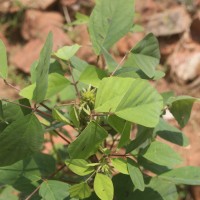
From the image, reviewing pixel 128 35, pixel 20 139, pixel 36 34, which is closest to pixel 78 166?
pixel 20 139

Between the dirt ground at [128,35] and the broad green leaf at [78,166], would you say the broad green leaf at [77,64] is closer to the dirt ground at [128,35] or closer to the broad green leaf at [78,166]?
the broad green leaf at [78,166]

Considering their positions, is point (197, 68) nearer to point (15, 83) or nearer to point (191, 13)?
point (191, 13)

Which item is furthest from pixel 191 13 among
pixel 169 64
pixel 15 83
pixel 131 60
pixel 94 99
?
pixel 94 99

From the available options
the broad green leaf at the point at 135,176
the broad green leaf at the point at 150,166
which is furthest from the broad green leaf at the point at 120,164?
the broad green leaf at the point at 150,166

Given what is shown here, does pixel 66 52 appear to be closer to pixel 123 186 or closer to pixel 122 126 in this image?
pixel 122 126

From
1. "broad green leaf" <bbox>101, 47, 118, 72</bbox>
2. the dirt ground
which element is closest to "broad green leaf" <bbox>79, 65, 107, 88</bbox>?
"broad green leaf" <bbox>101, 47, 118, 72</bbox>

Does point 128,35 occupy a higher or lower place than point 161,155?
lower
